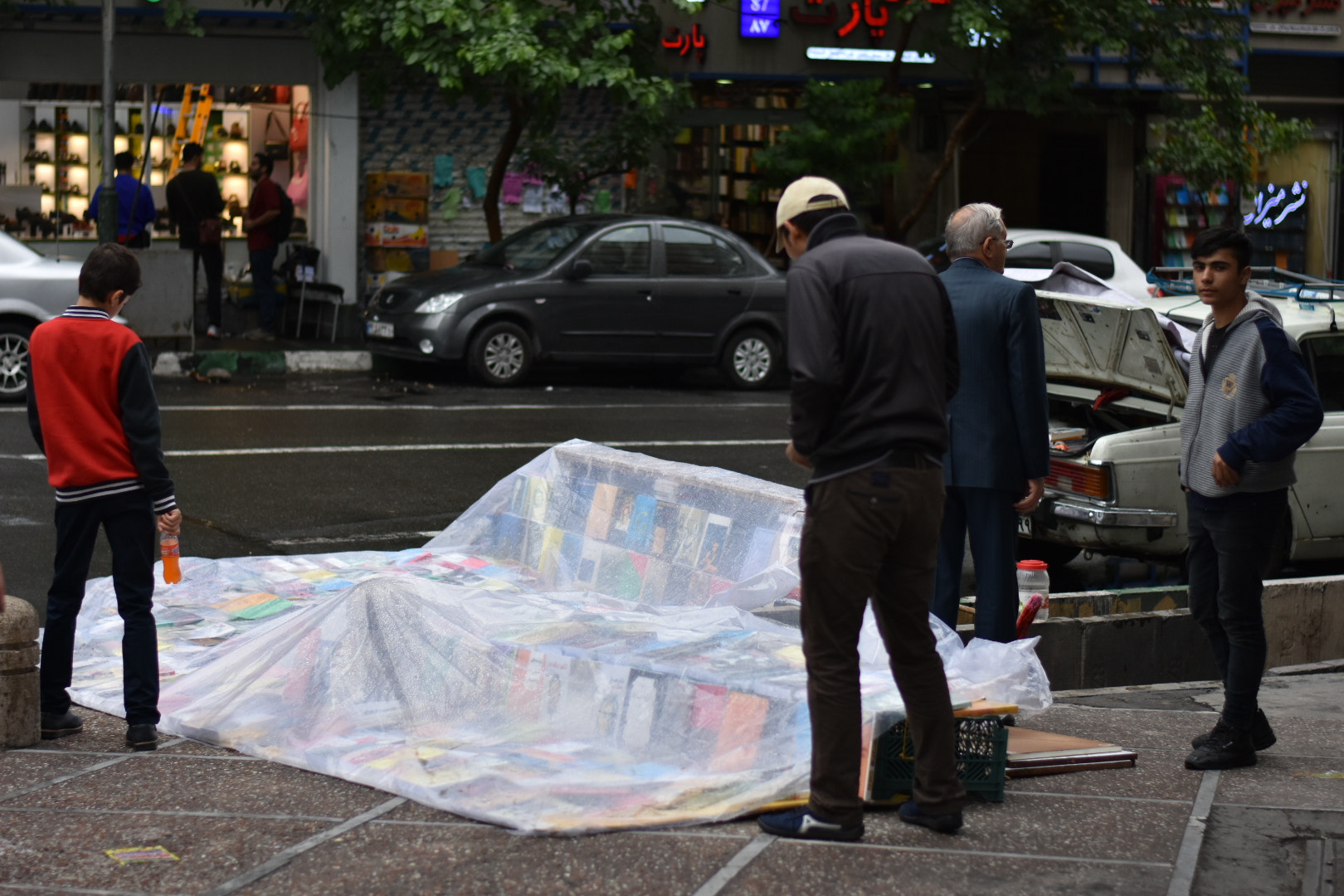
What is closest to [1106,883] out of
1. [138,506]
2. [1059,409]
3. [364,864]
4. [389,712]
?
[364,864]

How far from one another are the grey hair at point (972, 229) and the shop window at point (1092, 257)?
1162cm

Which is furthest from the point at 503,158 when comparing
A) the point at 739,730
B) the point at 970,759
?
the point at 970,759

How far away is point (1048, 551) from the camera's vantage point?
8734 millimetres

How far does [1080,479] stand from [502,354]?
836 cm

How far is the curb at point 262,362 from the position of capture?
15.6 metres

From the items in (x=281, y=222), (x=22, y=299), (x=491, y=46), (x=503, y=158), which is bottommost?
(x=22, y=299)

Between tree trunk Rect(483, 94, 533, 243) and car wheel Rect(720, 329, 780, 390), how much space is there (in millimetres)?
3259

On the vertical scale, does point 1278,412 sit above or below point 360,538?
above

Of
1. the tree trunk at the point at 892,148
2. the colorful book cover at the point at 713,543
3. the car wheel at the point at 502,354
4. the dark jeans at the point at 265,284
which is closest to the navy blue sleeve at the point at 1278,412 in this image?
the colorful book cover at the point at 713,543

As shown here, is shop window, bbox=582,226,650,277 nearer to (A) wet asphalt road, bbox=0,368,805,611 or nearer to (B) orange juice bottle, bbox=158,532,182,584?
(A) wet asphalt road, bbox=0,368,805,611

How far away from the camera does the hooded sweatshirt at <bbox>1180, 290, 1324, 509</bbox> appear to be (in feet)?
16.1

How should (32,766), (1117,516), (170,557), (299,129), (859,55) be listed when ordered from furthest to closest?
(859,55), (299,129), (1117,516), (170,557), (32,766)

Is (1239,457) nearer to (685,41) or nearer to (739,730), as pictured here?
(739,730)

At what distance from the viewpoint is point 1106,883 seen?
12.8ft
